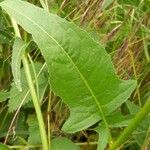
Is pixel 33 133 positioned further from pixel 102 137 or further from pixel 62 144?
pixel 102 137

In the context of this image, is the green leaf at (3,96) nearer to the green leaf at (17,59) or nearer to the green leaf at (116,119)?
the green leaf at (17,59)

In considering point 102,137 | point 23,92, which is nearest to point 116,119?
point 102,137

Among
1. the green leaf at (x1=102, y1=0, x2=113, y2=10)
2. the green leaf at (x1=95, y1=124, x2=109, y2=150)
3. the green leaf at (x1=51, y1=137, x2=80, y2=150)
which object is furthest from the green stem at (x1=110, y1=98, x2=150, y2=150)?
the green leaf at (x1=102, y1=0, x2=113, y2=10)

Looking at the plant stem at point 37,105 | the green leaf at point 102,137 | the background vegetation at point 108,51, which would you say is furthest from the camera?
the background vegetation at point 108,51

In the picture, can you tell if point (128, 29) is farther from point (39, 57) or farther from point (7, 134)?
point (7, 134)

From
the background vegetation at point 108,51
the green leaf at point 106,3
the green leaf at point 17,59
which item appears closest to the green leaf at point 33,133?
the background vegetation at point 108,51

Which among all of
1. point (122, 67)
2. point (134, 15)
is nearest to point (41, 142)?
point (122, 67)
